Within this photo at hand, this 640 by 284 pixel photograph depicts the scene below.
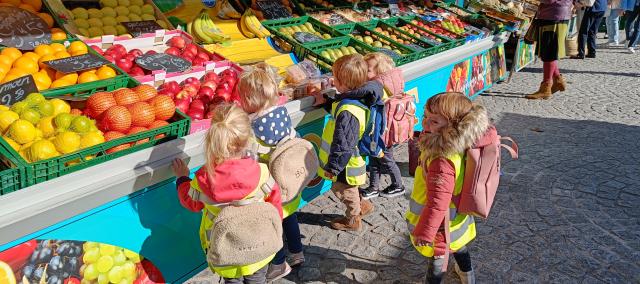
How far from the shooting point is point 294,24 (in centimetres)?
538

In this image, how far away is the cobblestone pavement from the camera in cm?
328

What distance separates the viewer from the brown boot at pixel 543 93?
24.9ft

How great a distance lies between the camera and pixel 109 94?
2832 mm

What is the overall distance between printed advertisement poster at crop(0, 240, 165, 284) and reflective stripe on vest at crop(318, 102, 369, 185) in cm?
135

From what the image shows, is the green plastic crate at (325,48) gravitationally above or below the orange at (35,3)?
below

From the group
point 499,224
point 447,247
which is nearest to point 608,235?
point 499,224

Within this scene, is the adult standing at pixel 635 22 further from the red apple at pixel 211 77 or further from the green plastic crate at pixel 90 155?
the green plastic crate at pixel 90 155

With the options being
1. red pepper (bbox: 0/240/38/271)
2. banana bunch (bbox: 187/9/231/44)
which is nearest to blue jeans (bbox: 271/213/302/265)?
red pepper (bbox: 0/240/38/271)

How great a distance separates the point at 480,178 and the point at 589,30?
10261mm

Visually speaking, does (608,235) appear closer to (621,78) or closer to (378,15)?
(378,15)

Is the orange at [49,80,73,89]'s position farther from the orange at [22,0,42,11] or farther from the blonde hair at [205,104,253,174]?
the blonde hair at [205,104,253,174]

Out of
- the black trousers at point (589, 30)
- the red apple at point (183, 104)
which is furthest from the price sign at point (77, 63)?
the black trousers at point (589, 30)

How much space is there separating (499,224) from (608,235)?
0.81 metres

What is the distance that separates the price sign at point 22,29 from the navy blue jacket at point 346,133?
6.96 ft
